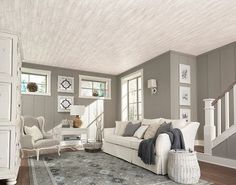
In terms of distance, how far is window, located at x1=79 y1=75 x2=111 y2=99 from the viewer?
7534 mm

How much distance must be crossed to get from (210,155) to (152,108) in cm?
225

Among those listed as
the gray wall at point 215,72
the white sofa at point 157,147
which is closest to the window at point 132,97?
the gray wall at point 215,72

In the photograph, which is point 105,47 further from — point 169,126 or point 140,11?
point 169,126

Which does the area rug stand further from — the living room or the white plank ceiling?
the white plank ceiling

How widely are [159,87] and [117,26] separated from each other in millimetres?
2444

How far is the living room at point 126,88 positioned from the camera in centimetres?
301

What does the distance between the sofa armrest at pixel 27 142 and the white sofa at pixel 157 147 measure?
174 centimetres

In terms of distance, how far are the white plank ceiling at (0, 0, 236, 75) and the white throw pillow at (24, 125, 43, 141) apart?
6.45ft

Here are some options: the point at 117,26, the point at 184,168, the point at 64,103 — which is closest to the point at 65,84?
the point at 64,103

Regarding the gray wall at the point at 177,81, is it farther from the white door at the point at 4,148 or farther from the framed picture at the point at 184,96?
the white door at the point at 4,148

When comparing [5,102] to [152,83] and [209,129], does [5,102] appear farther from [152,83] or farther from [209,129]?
[152,83]

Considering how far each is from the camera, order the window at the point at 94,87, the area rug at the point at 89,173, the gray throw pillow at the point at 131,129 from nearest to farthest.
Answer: the area rug at the point at 89,173 < the gray throw pillow at the point at 131,129 < the window at the point at 94,87

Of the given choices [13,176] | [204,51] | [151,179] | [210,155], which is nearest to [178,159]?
[151,179]

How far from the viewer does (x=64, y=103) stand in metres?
7.05
